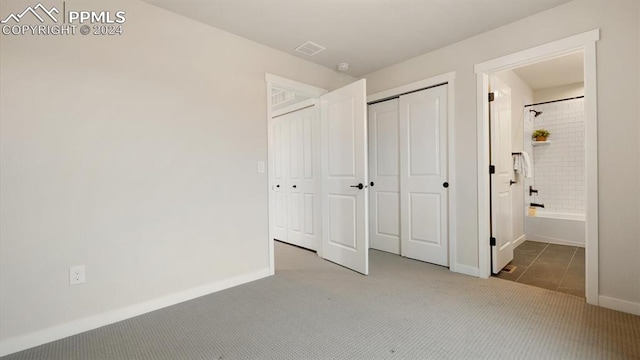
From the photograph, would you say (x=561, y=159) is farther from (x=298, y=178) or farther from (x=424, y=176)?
(x=298, y=178)

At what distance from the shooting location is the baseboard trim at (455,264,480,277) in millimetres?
2846

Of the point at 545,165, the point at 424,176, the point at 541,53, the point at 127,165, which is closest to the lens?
the point at 127,165

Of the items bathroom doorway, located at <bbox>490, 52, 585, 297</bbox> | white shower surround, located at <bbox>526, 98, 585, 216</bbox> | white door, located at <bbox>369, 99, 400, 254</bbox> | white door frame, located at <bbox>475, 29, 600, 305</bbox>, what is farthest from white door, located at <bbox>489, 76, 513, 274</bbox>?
white shower surround, located at <bbox>526, 98, 585, 216</bbox>

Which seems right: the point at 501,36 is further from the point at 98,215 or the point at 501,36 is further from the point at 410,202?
the point at 98,215

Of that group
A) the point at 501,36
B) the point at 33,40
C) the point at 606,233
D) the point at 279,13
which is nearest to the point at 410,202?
the point at 606,233

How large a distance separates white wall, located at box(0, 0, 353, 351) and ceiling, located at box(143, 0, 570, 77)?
222mm

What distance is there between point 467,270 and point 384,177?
148 centimetres

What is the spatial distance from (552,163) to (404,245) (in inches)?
128

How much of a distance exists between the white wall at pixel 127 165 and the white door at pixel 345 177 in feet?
2.72

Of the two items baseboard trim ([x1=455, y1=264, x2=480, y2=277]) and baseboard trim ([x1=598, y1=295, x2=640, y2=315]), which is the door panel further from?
baseboard trim ([x1=598, y1=295, x2=640, y2=315])

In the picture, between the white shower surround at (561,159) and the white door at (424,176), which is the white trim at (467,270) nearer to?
the white door at (424,176)

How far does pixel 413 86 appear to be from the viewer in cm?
332

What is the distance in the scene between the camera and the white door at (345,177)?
2.91 metres

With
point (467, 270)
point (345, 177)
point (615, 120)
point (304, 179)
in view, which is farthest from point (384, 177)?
point (615, 120)
